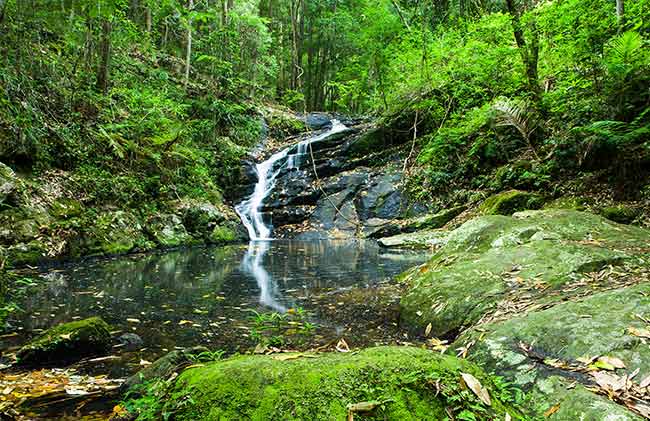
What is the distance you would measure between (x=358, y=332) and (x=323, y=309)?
108 cm

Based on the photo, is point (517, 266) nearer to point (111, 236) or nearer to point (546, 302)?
point (546, 302)

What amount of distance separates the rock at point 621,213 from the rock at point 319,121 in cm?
1655

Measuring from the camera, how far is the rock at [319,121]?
75.5 ft

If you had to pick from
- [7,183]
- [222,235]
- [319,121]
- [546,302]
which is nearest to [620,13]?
[546,302]

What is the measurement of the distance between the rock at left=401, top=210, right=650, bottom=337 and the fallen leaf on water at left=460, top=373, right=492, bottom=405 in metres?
1.71

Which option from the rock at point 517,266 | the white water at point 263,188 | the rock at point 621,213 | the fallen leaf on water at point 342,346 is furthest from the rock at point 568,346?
the white water at point 263,188

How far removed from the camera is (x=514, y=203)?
10.2 m

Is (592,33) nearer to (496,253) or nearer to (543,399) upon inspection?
(496,253)

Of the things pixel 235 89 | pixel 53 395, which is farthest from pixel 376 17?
pixel 53 395

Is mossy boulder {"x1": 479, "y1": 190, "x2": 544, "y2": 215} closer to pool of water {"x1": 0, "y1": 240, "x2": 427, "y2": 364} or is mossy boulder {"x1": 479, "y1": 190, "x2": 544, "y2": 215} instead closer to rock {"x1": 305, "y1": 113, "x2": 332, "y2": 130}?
pool of water {"x1": 0, "y1": 240, "x2": 427, "y2": 364}

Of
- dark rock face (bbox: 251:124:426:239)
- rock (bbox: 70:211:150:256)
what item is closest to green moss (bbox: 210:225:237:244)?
dark rock face (bbox: 251:124:426:239)

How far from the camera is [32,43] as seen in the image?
10047 mm

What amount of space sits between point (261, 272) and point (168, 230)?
5184 mm

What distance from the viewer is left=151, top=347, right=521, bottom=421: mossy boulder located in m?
1.66
